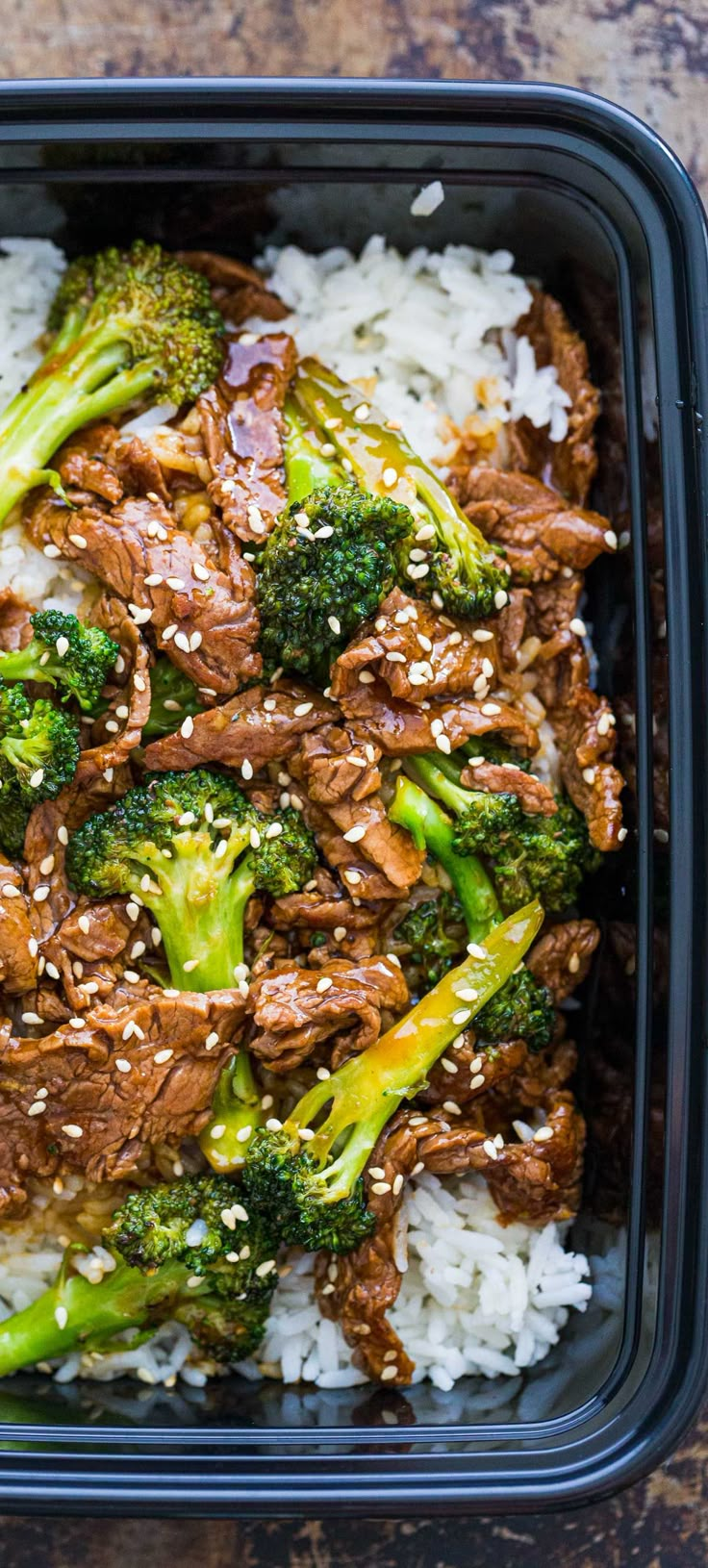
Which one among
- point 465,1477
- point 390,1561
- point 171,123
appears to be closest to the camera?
point 465,1477

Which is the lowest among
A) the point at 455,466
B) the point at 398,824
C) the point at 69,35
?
the point at 398,824

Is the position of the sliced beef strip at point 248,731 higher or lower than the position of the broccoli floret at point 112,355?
lower

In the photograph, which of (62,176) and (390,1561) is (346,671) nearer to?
(62,176)

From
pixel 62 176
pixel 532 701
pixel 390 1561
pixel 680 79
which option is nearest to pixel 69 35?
pixel 62 176

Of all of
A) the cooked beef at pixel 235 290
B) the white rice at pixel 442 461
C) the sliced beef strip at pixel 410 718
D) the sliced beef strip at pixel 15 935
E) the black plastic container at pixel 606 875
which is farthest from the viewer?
the cooked beef at pixel 235 290

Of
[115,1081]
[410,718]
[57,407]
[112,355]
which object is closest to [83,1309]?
[115,1081]

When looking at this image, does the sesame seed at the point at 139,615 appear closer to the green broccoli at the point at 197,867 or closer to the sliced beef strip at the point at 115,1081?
the green broccoli at the point at 197,867

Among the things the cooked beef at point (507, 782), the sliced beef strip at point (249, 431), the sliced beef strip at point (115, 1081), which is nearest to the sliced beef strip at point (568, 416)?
the sliced beef strip at point (249, 431)

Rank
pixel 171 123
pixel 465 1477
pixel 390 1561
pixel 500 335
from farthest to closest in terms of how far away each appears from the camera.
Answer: pixel 500 335 → pixel 390 1561 → pixel 171 123 → pixel 465 1477
